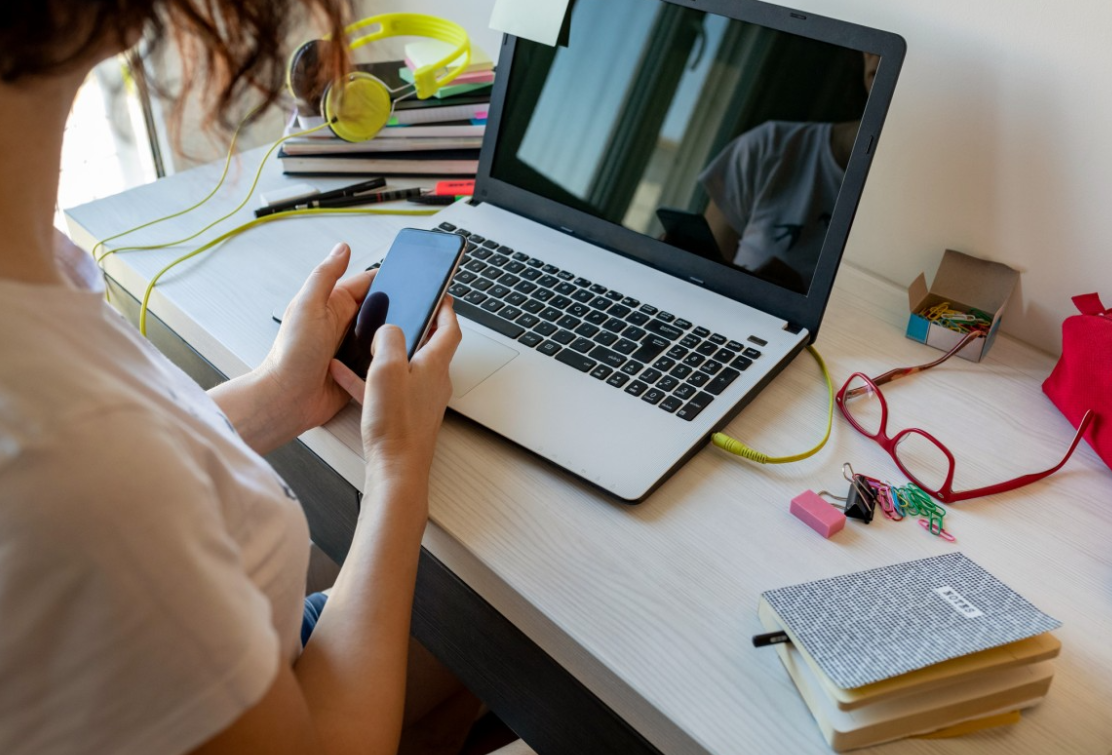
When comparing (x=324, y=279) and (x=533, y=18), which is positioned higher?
(x=533, y=18)

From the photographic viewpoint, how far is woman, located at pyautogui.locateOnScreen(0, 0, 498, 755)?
40cm

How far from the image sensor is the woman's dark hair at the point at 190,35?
0.40 metres

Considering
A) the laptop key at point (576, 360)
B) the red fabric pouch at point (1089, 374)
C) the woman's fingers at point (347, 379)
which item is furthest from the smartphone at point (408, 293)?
the red fabric pouch at point (1089, 374)

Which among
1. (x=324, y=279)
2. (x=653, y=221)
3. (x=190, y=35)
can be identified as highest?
(x=190, y=35)

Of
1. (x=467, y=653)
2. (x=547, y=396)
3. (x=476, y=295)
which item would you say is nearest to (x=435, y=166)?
(x=476, y=295)

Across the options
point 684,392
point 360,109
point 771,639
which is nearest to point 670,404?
point 684,392

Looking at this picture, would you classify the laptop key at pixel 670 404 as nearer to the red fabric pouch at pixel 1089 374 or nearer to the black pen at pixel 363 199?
the red fabric pouch at pixel 1089 374

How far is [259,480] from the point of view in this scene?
53 cm

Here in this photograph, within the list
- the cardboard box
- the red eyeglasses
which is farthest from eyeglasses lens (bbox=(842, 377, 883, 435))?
the cardboard box

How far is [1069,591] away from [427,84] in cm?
87

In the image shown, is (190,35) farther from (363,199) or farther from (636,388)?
(363,199)

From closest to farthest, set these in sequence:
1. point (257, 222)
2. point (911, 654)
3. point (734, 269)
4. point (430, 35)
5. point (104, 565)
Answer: point (104, 565) < point (911, 654) < point (734, 269) < point (257, 222) < point (430, 35)

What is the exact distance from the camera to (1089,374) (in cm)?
78

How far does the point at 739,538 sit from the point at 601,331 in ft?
0.84
